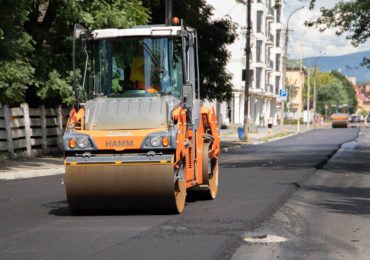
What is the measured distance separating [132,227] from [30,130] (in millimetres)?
A: 16441

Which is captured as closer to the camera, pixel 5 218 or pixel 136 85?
pixel 5 218

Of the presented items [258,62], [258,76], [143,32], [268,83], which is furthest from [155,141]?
[268,83]

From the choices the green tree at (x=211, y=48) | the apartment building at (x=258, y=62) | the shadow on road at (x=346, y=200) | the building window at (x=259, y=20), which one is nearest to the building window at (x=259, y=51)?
the apartment building at (x=258, y=62)

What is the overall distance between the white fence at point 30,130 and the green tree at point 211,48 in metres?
8.14

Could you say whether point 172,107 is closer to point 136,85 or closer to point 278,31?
point 136,85

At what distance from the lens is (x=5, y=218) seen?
36.4ft

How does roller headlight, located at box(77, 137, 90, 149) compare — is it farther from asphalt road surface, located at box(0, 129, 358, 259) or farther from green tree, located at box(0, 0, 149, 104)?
green tree, located at box(0, 0, 149, 104)

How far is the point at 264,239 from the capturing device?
902 cm

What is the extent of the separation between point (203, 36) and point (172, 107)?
2388 cm

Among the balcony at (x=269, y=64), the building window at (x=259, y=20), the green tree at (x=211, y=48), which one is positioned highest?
the building window at (x=259, y=20)

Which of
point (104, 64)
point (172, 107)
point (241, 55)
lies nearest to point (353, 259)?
point (172, 107)

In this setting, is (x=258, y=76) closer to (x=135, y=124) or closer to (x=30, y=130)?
(x=30, y=130)

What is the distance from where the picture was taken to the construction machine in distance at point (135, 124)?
35.3 feet

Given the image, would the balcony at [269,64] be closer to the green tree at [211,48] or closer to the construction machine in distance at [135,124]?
the green tree at [211,48]
